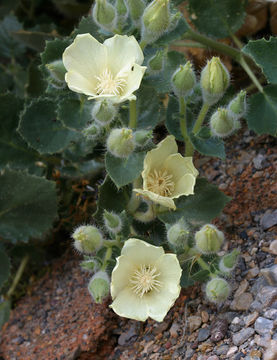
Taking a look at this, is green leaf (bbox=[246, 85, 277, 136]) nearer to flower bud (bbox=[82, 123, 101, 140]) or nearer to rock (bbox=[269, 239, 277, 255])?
rock (bbox=[269, 239, 277, 255])

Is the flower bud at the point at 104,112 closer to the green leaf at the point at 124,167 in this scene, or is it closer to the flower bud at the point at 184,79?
the green leaf at the point at 124,167

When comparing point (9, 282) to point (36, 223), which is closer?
point (36, 223)

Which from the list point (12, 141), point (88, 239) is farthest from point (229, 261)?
point (12, 141)

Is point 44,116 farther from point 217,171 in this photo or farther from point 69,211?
point 217,171

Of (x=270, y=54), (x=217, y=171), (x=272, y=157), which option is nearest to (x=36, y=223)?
(x=217, y=171)

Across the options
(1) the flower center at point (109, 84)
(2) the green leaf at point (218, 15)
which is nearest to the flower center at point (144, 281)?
(1) the flower center at point (109, 84)

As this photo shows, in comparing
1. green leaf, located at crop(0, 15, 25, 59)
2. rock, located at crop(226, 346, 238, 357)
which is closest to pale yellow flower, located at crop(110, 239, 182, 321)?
rock, located at crop(226, 346, 238, 357)
